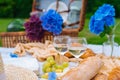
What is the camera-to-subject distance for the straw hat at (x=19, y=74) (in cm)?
140

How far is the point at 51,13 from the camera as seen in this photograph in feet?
7.00

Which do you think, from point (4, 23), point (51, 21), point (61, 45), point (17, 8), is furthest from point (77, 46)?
point (17, 8)

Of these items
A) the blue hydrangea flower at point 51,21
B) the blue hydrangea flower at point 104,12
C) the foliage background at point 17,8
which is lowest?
the foliage background at point 17,8

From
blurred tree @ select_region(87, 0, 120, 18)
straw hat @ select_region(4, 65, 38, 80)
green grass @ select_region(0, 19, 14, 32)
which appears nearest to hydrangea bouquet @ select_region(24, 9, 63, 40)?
straw hat @ select_region(4, 65, 38, 80)

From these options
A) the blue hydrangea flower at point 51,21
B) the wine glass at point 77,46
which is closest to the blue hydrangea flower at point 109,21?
the wine glass at point 77,46

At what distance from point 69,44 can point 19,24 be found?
2686mm

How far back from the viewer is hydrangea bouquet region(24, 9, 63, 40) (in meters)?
2.13

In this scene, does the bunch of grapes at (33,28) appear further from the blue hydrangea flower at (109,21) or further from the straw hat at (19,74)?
the straw hat at (19,74)

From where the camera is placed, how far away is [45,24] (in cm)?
216

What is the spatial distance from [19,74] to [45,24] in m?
0.76

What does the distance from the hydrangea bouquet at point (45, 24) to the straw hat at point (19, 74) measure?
2.18ft

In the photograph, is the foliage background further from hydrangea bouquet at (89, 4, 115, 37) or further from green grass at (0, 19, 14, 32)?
hydrangea bouquet at (89, 4, 115, 37)

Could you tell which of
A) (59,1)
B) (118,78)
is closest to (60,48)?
(118,78)

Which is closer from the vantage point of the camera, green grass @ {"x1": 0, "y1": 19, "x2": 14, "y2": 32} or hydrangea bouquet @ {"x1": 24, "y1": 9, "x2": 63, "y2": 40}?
hydrangea bouquet @ {"x1": 24, "y1": 9, "x2": 63, "y2": 40}
